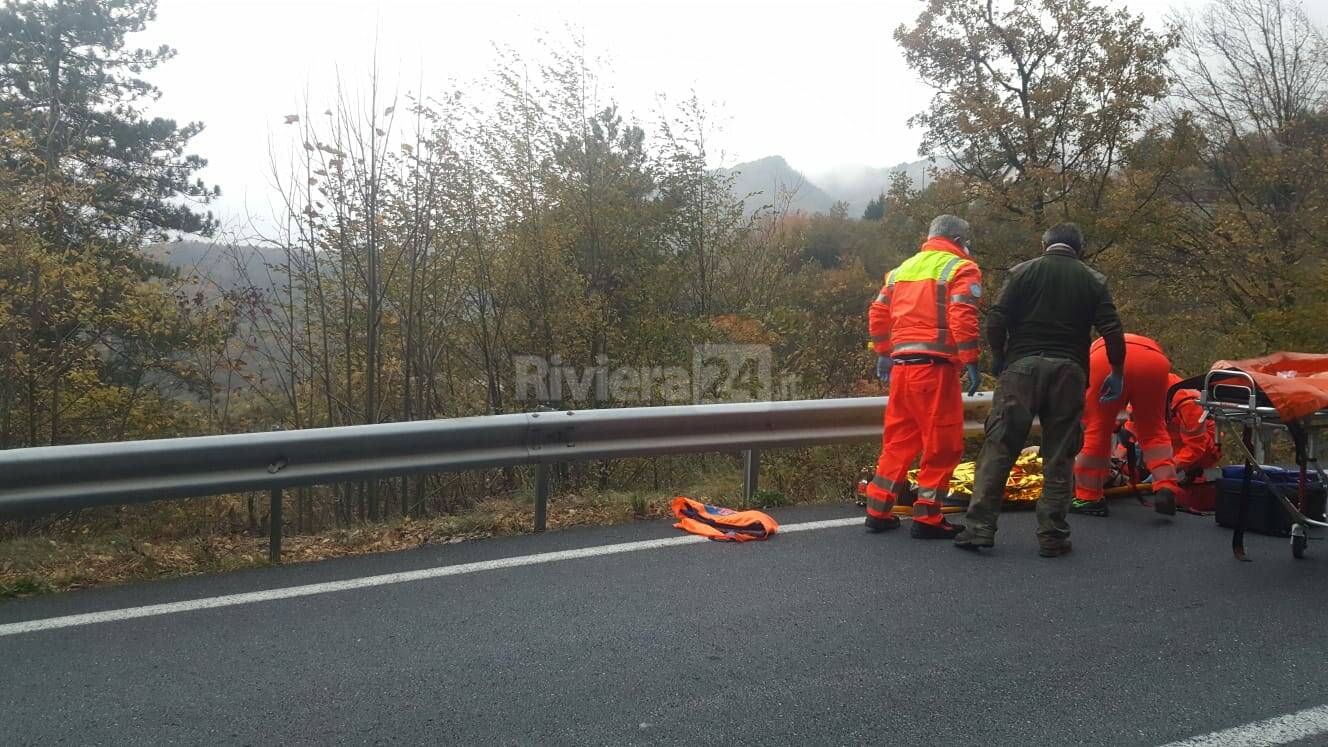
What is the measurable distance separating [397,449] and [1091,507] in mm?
4329

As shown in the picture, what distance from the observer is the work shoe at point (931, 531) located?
5301 millimetres

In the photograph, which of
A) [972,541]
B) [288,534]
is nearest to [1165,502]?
[972,541]

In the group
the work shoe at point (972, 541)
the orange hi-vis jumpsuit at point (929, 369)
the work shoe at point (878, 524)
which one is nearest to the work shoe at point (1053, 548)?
the work shoe at point (972, 541)

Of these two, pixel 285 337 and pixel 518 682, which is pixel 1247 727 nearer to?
pixel 518 682

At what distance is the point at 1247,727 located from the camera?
2.93 metres

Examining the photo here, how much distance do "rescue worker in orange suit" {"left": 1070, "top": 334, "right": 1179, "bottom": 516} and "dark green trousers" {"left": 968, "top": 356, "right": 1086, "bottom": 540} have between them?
102cm

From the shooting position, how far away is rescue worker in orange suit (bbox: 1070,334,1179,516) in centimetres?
606

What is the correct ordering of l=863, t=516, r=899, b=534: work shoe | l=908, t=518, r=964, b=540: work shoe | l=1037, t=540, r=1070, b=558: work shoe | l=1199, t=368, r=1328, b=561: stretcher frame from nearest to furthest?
l=1199, t=368, r=1328, b=561: stretcher frame, l=1037, t=540, r=1070, b=558: work shoe, l=908, t=518, r=964, b=540: work shoe, l=863, t=516, r=899, b=534: work shoe

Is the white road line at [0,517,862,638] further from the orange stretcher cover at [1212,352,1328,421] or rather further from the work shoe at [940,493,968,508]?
the orange stretcher cover at [1212,352,1328,421]

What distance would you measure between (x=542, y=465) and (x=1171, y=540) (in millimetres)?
3645

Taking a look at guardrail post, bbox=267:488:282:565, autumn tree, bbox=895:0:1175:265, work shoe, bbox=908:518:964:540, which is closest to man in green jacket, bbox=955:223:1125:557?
work shoe, bbox=908:518:964:540

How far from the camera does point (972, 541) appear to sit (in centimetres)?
504

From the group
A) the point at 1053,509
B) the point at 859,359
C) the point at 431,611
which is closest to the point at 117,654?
the point at 431,611

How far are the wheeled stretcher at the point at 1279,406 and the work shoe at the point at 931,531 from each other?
1433mm
